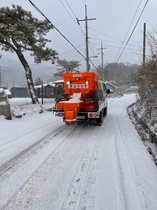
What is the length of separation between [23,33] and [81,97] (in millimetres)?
8736

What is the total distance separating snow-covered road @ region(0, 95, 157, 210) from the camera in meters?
3.99

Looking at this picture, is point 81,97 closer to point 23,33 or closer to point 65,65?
point 23,33

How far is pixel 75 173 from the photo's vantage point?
5.27m

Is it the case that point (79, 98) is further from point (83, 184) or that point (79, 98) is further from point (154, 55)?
point (83, 184)

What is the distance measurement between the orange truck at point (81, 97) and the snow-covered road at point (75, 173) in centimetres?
152

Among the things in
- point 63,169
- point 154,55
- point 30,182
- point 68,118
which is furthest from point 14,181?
point 154,55

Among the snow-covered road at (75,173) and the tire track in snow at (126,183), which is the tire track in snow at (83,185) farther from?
the tire track in snow at (126,183)

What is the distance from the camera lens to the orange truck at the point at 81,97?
33.0ft

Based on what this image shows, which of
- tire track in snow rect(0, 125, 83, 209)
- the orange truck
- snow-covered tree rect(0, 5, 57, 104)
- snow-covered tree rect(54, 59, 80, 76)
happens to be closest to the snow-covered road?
tire track in snow rect(0, 125, 83, 209)

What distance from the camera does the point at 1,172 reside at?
209 inches

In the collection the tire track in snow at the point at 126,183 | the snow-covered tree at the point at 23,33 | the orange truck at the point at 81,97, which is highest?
the snow-covered tree at the point at 23,33

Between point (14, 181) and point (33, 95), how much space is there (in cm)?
1547

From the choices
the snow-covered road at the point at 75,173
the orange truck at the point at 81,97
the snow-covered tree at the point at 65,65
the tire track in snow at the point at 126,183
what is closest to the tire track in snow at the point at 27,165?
the snow-covered road at the point at 75,173

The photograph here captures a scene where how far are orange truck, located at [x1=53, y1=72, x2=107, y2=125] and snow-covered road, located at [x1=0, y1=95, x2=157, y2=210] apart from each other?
59.8 inches
